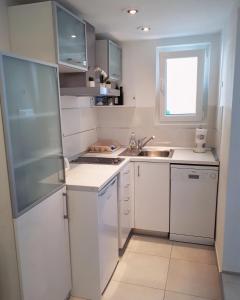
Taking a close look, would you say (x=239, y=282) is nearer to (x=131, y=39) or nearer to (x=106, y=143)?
(x=106, y=143)

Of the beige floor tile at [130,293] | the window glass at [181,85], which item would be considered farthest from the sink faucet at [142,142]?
the beige floor tile at [130,293]

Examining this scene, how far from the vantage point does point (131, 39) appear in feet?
10.1

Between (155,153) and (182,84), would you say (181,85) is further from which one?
(155,153)

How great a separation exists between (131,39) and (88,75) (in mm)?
1102

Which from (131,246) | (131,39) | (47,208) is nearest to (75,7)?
(131,39)

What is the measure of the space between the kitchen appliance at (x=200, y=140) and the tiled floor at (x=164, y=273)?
106cm

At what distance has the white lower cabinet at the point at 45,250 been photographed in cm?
142

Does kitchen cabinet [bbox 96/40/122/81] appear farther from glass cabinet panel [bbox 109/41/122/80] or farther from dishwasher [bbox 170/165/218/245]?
dishwasher [bbox 170/165/218/245]

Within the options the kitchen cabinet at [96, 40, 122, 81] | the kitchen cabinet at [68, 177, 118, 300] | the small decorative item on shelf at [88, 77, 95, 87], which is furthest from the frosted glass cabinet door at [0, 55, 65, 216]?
the kitchen cabinet at [96, 40, 122, 81]

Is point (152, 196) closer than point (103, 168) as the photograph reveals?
No

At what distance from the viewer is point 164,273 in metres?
2.26

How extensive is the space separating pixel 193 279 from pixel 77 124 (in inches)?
74.3

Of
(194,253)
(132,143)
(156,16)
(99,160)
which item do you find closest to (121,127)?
(132,143)

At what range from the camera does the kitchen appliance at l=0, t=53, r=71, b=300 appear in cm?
134
